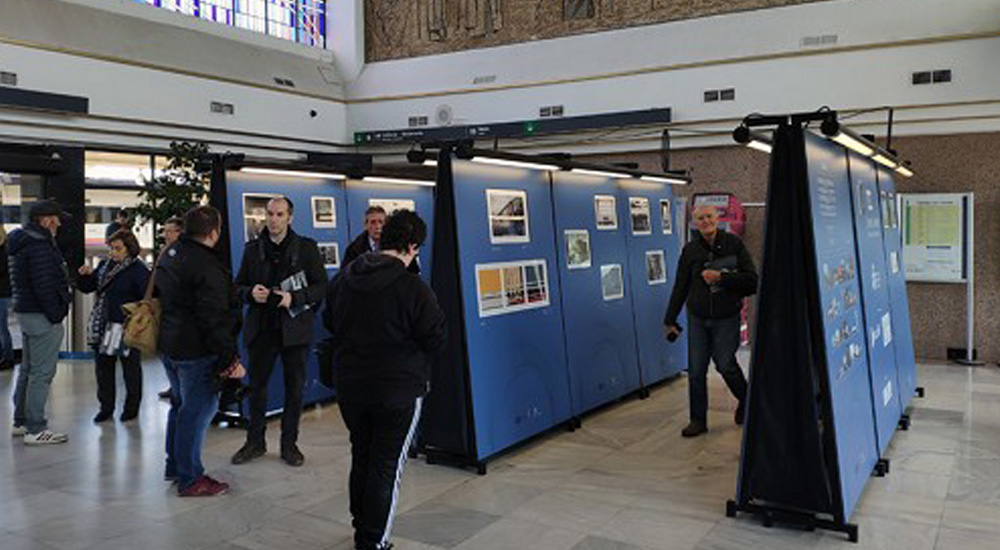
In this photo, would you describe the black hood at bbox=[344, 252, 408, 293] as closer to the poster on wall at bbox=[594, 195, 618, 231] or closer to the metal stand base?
the metal stand base

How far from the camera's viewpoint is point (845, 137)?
4.29m

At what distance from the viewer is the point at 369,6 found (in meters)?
13.3

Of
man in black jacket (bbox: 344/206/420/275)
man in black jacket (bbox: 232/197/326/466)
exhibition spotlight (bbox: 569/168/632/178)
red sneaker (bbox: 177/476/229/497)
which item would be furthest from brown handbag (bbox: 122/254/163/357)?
exhibition spotlight (bbox: 569/168/632/178)

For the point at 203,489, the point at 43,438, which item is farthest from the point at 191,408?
the point at 43,438

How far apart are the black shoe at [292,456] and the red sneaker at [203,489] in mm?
595

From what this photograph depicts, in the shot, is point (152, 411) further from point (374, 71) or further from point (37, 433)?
point (374, 71)

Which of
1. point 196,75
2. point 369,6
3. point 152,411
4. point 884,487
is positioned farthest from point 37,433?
point 369,6

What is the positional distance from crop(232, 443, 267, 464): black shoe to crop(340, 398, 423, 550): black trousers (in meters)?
1.87

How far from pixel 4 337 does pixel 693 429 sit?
725 cm

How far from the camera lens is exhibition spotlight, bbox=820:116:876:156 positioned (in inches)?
150

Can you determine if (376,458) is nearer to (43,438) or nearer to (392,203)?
(43,438)

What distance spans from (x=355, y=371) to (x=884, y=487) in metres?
3.21

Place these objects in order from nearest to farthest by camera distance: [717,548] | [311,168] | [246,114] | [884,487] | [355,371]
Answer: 1. [355,371]
2. [717,548]
3. [884,487]
4. [311,168]
5. [246,114]

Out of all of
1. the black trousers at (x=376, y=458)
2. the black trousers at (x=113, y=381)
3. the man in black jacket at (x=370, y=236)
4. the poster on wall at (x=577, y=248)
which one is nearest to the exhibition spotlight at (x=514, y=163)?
the poster on wall at (x=577, y=248)
